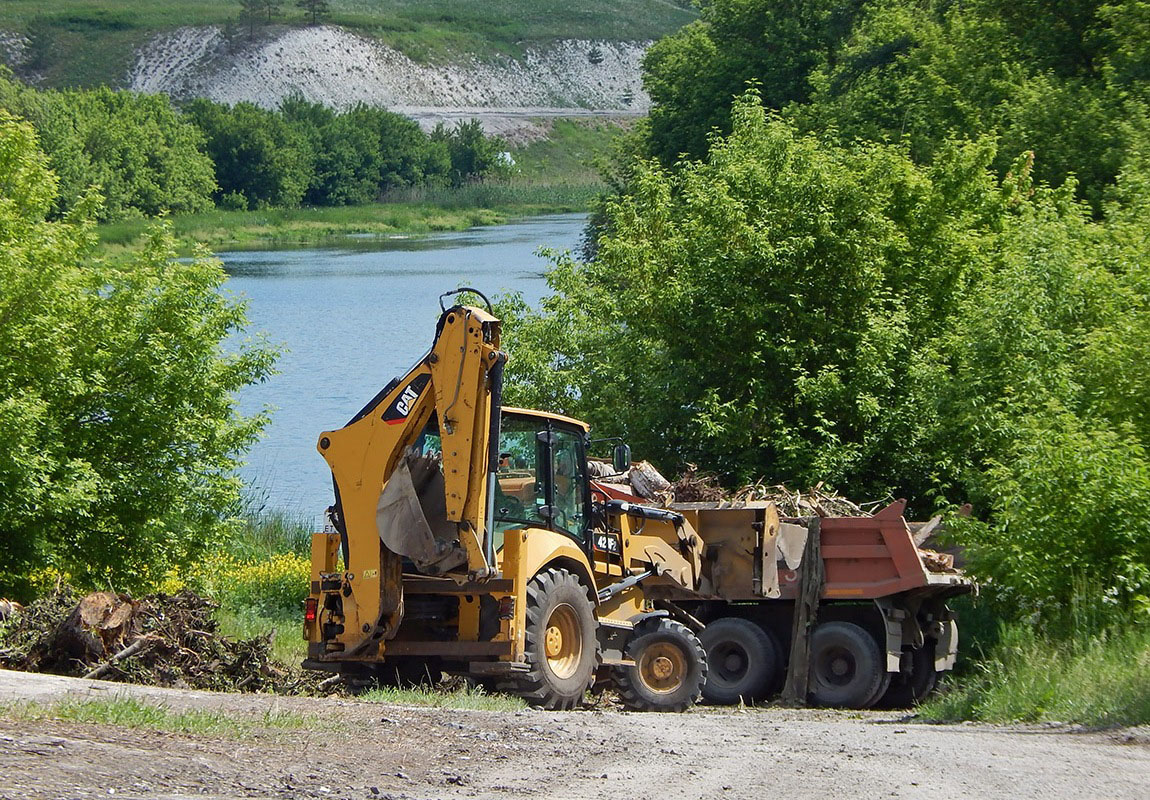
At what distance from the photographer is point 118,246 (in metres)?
66.8

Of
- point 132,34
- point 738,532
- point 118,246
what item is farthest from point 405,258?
point 132,34

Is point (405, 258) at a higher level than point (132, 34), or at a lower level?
lower

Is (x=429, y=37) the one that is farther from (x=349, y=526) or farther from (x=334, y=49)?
(x=349, y=526)

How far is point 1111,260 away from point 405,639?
39.8 feet

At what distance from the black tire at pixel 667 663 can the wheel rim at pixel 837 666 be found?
1954 mm

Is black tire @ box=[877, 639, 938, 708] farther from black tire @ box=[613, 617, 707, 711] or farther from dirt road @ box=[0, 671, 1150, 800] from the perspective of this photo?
dirt road @ box=[0, 671, 1150, 800]

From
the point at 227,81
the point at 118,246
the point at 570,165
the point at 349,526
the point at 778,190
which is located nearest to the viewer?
the point at 349,526

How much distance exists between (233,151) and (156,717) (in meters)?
104

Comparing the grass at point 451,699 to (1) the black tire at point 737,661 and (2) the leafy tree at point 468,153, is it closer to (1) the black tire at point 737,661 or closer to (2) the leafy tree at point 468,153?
(1) the black tire at point 737,661

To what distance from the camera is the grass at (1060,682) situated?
33.7ft

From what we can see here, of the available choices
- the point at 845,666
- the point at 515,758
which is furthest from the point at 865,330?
the point at 515,758

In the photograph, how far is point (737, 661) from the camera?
15.3 meters

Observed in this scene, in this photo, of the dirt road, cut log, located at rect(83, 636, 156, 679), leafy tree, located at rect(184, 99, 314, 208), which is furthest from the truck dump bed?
leafy tree, located at rect(184, 99, 314, 208)

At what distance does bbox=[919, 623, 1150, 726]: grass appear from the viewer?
1027 cm
